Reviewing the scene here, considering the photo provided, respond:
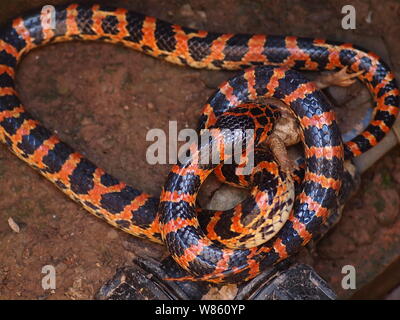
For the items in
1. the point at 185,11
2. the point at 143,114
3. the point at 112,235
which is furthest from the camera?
the point at 185,11

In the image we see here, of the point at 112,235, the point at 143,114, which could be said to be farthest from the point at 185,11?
the point at 112,235

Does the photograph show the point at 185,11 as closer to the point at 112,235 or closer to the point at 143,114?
the point at 143,114

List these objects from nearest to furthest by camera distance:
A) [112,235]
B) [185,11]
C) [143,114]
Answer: [112,235] < [143,114] < [185,11]

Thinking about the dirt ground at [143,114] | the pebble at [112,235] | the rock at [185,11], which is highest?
the rock at [185,11]

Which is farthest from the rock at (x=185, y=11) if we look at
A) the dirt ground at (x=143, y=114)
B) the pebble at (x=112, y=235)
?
the pebble at (x=112, y=235)

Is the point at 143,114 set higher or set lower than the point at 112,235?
higher

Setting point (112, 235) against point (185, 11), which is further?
point (185, 11)

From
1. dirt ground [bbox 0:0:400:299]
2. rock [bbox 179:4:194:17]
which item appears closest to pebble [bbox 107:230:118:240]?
dirt ground [bbox 0:0:400:299]

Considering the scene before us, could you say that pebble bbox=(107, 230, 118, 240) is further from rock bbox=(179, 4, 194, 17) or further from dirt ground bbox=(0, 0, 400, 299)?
rock bbox=(179, 4, 194, 17)

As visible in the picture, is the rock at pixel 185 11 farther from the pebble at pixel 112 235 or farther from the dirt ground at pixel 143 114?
the pebble at pixel 112 235
